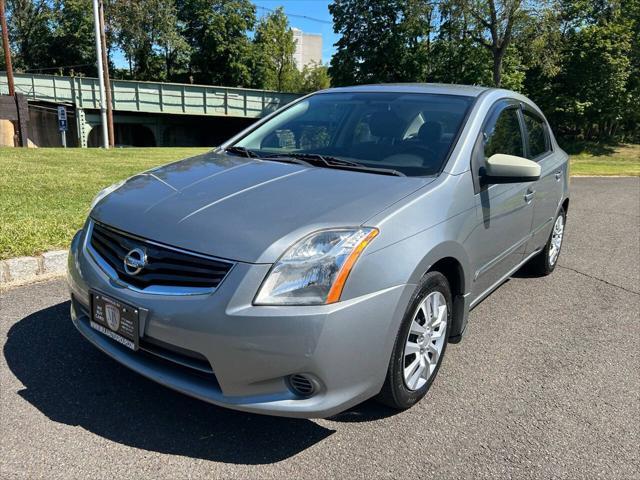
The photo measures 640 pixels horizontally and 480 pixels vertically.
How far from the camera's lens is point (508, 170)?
122 inches

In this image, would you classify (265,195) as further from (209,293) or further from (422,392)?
(422,392)

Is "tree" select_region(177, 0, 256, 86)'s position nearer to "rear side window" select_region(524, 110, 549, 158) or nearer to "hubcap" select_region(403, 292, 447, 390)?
"rear side window" select_region(524, 110, 549, 158)

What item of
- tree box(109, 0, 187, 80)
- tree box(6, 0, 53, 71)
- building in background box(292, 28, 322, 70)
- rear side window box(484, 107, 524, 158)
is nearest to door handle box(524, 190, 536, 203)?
rear side window box(484, 107, 524, 158)

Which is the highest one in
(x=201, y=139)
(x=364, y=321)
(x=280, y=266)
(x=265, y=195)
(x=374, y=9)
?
(x=374, y=9)

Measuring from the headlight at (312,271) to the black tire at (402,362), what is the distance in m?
0.43

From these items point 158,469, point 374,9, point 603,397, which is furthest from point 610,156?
point 158,469

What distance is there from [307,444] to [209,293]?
88 cm

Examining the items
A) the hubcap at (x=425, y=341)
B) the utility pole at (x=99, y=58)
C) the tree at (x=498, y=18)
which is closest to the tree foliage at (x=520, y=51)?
the tree at (x=498, y=18)

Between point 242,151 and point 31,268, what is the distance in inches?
81.8

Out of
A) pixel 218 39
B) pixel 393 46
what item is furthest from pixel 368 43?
pixel 218 39

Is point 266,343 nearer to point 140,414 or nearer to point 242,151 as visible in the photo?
point 140,414

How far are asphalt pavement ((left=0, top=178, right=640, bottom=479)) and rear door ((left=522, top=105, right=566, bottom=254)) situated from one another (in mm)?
950

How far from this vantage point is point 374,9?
131 ft

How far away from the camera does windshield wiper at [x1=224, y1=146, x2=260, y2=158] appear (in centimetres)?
353
